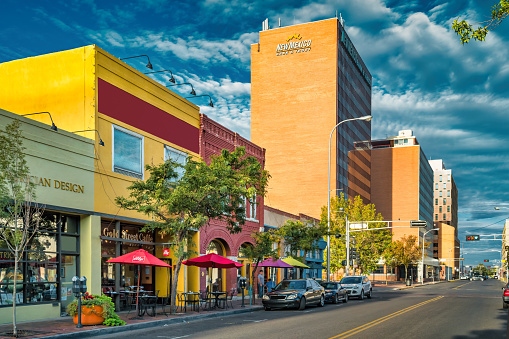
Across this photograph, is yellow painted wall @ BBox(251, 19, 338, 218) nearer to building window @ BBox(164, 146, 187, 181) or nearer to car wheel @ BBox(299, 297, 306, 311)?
building window @ BBox(164, 146, 187, 181)

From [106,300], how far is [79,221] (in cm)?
457

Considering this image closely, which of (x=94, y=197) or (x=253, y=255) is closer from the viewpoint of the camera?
(x=94, y=197)

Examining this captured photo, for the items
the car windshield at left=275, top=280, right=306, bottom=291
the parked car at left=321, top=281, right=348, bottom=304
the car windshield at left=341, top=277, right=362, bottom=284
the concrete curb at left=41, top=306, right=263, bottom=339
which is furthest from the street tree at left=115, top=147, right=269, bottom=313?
the car windshield at left=341, top=277, right=362, bottom=284

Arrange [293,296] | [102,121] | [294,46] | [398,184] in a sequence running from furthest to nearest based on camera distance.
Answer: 1. [398,184]
2. [294,46]
3. [293,296]
4. [102,121]

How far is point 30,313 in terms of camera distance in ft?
59.9

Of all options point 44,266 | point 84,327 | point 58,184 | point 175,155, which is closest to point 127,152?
point 175,155

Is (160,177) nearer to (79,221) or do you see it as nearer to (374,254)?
(79,221)

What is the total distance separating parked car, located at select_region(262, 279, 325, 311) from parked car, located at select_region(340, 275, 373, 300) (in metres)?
8.48

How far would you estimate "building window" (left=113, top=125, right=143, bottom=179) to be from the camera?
23.1 meters

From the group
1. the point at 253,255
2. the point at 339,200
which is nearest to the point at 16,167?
the point at 253,255

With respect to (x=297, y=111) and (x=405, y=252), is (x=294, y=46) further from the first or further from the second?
(x=405, y=252)

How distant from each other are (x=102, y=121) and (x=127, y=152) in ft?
7.18

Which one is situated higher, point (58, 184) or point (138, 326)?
point (58, 184)

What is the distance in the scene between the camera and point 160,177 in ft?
72.5
